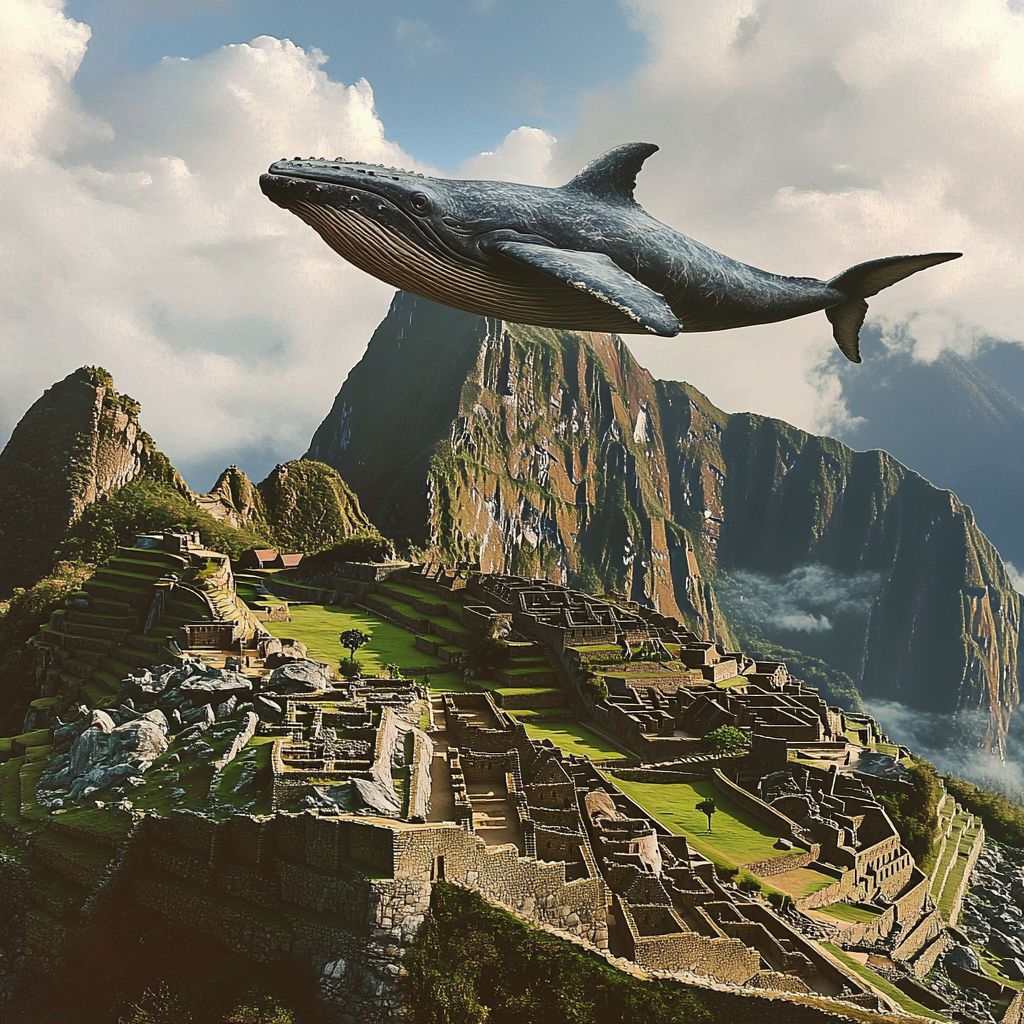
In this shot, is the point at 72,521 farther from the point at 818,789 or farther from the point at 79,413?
the point at 818,789

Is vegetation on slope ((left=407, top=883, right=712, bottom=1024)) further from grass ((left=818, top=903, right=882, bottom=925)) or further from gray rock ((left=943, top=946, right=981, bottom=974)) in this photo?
gray rock ((left=943, top=946, right=981, bottom=974))

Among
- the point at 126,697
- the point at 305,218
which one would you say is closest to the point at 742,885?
the point at 126,697

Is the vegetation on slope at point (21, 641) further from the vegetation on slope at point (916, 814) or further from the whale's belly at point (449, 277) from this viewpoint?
the whale's belly at point (449, 277)

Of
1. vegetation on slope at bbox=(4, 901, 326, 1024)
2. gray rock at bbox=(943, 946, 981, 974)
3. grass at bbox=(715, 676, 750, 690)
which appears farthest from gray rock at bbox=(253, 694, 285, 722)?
grass at bbox=(715, 676, 750, 690)

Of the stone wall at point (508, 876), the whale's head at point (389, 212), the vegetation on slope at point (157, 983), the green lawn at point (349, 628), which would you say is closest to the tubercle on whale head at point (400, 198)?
the whale's head at point (389, 212)

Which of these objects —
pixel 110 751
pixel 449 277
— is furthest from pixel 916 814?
pixel 449 277

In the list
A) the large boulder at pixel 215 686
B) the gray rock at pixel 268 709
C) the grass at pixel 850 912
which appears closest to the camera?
the gray rock at pixel 268 709
